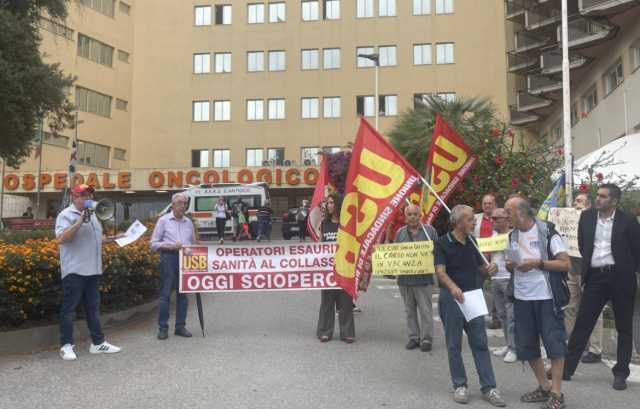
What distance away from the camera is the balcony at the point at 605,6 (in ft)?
71.5

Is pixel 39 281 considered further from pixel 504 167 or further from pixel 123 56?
pixel 123 56

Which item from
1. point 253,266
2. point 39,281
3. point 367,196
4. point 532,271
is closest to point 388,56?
point 253,266

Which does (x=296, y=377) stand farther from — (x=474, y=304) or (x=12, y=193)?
(x=12, y=193)

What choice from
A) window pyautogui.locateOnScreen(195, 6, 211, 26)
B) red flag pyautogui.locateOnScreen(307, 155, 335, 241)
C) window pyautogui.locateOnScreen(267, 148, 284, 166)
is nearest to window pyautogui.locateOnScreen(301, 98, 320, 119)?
window pyautogui.locateOnScreen(267, 148, 284, 166)

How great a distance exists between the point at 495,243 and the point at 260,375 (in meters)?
2.65

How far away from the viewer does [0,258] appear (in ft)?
21.6

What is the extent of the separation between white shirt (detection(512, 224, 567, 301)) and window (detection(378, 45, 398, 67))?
39180mm

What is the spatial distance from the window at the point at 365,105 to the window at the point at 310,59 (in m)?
4.22

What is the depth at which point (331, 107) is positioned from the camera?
4353cm

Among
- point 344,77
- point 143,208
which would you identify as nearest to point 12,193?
point 143,208

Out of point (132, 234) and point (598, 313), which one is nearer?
point (598, 313)

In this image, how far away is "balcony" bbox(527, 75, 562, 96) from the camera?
32.0 metres

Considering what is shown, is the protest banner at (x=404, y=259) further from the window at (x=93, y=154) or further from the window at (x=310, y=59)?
the window at (x=93, y=154)

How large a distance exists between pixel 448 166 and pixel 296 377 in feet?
12.8
